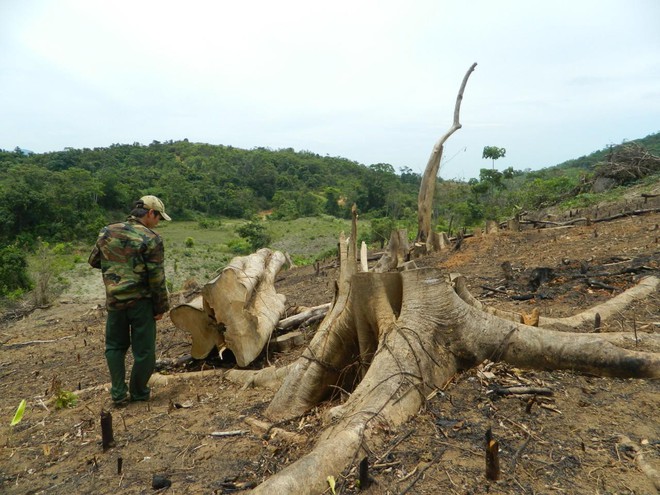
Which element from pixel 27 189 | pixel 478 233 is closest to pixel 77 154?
pixel 27 189

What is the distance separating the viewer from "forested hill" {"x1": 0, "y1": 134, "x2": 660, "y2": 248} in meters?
26.6

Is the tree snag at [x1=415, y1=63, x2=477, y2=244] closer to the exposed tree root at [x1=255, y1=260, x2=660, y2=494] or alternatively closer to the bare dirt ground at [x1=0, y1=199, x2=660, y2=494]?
the bare dirt ground at [x1=0, y1=199, x2=660, y2=494]

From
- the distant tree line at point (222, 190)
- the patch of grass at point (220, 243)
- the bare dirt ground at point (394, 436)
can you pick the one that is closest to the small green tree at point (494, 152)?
the distant tree line at point (222, 190)

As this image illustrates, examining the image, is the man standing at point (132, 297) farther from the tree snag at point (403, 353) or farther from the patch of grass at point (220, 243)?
the patch of grass at point (220, 243)

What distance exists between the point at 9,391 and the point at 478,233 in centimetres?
1053

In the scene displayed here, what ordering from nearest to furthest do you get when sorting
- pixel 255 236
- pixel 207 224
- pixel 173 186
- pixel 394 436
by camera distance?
pixel 394 436
pixel 255 236
pixel 207 224
pixel 173 186

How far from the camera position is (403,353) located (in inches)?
128

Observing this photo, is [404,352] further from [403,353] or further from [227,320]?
[227,320]

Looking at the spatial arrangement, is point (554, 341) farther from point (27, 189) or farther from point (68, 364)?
point (27, 189)

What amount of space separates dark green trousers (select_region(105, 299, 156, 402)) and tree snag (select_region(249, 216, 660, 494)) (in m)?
1.36

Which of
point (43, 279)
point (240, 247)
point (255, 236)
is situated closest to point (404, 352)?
point (43, 279)

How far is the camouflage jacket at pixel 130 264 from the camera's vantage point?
4.18 m

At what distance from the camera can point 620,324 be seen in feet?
14.4

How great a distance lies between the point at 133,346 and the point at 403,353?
97.3 inches
